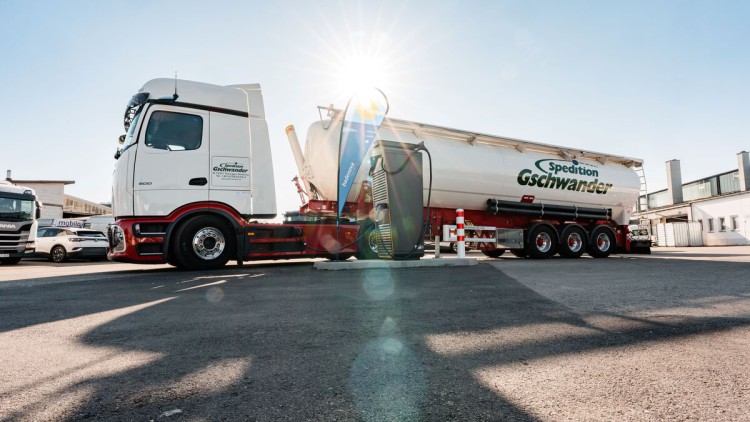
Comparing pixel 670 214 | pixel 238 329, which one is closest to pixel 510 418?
pixel 238 329

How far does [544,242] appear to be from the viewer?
11.4 m

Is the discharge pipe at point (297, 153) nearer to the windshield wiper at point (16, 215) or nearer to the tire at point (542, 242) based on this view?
the tire at point (542, 242)

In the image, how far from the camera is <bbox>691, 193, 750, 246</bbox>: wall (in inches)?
1053

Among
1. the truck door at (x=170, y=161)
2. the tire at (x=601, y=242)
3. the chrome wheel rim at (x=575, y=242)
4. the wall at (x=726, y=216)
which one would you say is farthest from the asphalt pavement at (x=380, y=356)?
the wall at (x=726, y=216)

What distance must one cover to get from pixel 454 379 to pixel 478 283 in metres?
3.43

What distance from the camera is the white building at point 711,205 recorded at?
27.2m

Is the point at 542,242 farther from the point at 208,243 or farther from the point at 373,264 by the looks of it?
the point at 208,243

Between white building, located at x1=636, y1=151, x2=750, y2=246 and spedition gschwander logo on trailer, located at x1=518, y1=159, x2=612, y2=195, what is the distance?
892 inches

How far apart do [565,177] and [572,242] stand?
1.90 m

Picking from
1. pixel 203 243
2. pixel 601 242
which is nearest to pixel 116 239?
pixel 203 243

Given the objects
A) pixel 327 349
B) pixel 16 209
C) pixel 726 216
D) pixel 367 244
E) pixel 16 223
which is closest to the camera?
pixel 327 349

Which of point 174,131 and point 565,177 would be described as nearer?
point 174,131

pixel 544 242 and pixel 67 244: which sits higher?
pixel 67 244

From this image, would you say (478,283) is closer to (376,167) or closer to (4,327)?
(376,167)
